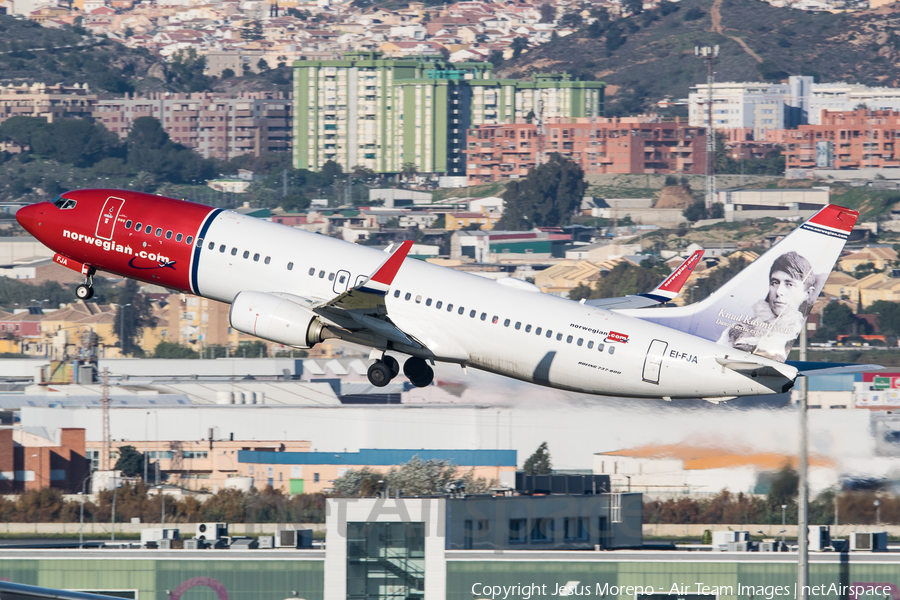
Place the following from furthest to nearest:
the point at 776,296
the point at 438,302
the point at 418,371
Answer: the point at 418,371 → the point at 438,302 → the point at 776,296

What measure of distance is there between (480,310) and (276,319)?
6.60 m

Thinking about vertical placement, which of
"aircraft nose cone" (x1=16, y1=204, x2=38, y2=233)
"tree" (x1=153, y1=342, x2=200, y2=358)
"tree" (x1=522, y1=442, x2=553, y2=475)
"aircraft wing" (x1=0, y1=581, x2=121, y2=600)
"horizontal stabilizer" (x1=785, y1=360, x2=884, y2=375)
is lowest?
"tree" (x1=153, y1=342, x2=200, y2=358)

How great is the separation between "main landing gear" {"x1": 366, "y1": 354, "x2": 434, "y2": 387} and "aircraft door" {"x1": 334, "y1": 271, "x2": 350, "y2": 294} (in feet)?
9.24

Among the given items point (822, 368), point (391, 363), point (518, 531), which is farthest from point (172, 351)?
point (822, 368)

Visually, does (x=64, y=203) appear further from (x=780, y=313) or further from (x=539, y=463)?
(x=539, y=463)

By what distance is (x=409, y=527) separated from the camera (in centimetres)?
5459

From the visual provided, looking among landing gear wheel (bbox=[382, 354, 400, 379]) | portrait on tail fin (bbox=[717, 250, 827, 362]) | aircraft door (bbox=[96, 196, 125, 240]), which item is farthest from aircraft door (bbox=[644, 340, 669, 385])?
aircraft door (bbox=[96, 196, 125, 240])

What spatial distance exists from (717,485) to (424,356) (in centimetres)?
2269

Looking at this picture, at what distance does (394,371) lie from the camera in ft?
155

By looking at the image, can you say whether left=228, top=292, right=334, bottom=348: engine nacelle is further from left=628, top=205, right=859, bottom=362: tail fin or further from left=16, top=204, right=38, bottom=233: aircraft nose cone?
left=628, top=205, right=859, bottom=362: tail fin

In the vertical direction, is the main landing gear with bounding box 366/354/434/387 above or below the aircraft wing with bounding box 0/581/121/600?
above

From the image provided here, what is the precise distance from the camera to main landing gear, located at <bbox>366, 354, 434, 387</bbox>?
4644cm

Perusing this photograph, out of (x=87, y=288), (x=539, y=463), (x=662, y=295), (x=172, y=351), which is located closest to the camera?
(x=662, y=295)

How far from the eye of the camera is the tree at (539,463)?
75812 mm
